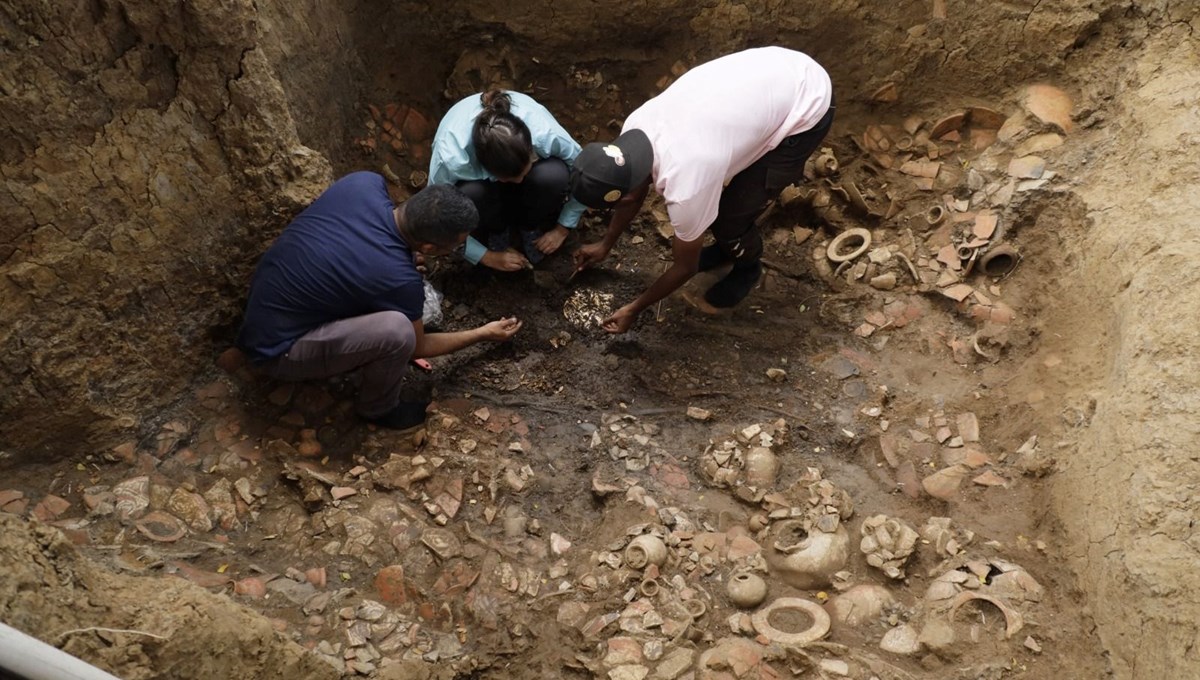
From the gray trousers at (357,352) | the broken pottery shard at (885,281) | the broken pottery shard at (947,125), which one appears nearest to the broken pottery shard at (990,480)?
the broken pottery shard at (885,281)

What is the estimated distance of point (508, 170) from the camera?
3070mm

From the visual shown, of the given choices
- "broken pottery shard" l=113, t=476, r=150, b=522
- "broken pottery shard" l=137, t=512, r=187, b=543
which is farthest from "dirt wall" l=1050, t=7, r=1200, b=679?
"broken pottery shard" l=113, t=476, r=150, b=522

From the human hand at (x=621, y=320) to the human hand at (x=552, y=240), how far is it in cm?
47

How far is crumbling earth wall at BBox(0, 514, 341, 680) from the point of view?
1609 millimetres

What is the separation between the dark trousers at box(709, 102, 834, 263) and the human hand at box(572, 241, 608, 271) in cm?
53

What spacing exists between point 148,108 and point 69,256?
1.82 ft

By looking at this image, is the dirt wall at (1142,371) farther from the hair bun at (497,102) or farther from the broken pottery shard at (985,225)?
the hair bun at (497,102)

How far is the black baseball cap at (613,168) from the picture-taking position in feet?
9.48

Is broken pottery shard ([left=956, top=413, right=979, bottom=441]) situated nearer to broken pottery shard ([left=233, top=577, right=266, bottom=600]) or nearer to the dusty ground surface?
the dusty ground surface

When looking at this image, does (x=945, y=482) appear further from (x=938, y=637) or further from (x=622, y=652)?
(x=622, y=652)

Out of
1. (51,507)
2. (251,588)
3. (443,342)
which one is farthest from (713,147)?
(51,507)

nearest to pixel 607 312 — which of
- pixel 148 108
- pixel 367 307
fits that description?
pixel 367 307

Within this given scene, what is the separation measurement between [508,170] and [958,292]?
207 centimetres

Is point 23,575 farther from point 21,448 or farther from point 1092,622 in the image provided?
point 1092,622
